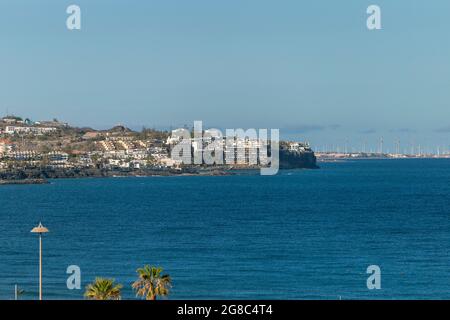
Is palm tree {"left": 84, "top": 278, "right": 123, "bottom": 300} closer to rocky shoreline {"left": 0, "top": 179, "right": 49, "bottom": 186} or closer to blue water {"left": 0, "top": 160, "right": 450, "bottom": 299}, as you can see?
blue water {"left": 0, "top": 160, "right": 450, "bottom": 299}

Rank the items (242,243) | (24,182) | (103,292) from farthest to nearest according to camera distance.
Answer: (24,182), (242,243), (103,292)

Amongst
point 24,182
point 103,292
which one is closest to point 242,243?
point 103,292

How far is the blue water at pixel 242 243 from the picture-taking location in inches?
2021

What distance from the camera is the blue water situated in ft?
168

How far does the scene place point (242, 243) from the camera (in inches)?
2854

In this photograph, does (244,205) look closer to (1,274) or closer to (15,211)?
(15,211)

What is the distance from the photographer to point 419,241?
73438 millimetres

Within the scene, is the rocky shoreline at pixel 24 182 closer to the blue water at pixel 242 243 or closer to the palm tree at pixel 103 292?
the blue water at pixel 242 243

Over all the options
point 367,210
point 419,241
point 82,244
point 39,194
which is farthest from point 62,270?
point 39,194

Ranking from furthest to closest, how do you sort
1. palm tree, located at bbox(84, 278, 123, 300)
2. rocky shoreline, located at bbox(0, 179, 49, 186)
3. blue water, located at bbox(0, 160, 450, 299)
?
rocky shoreline, located at bbox(0, 179, 49, 186), blue water, located at bbox(0, 160, 450, 299), palm tree, located at bbox(84, 278, 123, 300)

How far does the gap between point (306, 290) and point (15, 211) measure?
66.9m

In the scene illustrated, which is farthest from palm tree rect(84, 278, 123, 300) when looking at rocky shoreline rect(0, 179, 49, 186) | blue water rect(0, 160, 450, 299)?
rocky shoreline rect(0, 179, 49, 186)

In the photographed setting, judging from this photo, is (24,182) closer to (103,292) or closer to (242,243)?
(242,243)

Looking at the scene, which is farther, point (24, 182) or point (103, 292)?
point (24, 182)
